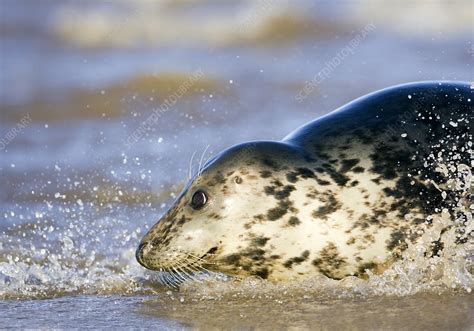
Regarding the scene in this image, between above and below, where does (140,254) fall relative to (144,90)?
below

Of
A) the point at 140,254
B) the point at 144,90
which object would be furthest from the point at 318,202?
the point at 144,90

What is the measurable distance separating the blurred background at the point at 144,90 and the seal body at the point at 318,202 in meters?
0.65

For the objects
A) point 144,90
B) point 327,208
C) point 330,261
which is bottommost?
point 330,261

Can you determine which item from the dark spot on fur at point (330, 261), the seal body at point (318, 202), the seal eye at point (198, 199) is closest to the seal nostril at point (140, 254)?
the seal body at point (318, 202)

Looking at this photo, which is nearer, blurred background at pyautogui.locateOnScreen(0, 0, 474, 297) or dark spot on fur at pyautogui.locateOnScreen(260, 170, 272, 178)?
dark spot on fur at pyautogui.locateOnScreen(260, 170, 272, 178)

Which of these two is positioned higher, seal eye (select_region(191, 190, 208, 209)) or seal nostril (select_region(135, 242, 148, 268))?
seal eye (select_region(191, 190, 208, 209))

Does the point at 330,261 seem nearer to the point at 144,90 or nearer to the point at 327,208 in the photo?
the point at 327,208

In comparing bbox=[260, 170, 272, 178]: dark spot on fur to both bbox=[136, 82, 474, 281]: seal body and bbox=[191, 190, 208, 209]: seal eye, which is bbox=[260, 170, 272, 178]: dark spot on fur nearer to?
bbox=[136, 82, 474, 281]: seal body

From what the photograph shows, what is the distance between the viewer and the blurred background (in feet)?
22.0

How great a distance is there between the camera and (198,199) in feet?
16.6

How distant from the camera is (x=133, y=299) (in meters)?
5.20

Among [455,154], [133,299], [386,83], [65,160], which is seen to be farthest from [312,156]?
[386,83]

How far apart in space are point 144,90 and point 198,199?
6.57 meters

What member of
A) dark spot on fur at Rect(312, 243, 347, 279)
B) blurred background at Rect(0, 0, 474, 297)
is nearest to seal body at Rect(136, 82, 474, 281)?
dark spot on fur at Rect(312, 243, 347, 279)
